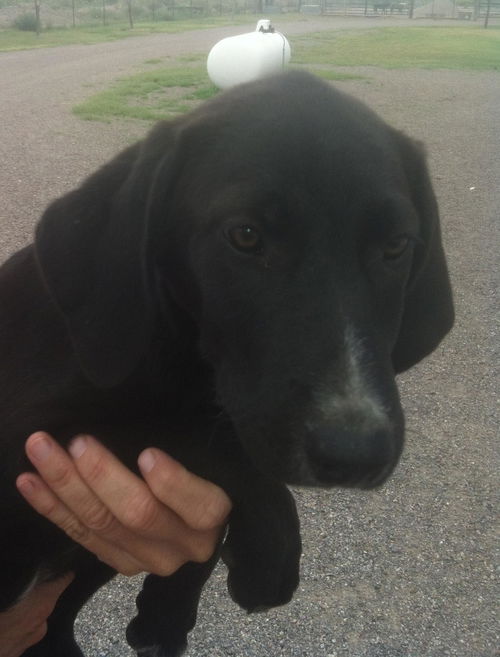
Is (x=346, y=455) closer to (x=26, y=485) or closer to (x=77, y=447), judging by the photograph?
(x=77, y=447)

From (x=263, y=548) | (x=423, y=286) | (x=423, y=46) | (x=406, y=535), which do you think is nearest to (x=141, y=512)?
(x=263, y=548)

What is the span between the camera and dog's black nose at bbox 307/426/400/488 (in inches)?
58.7

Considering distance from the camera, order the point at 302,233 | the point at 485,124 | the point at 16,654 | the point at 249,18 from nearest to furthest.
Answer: the point at 302,233 < the point at 16,654 < the point at 249,18 < the point at 485,124

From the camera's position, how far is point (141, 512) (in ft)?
6.34

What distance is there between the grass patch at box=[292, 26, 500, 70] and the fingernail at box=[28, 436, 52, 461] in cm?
918

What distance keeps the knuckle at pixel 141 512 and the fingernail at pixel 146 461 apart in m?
0.09

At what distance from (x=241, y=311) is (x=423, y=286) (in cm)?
66

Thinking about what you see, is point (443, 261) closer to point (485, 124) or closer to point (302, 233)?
point (302, 233)

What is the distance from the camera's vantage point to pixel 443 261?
2.17 m

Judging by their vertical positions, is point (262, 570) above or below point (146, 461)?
below

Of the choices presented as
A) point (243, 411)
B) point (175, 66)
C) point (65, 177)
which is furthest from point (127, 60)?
point (243, 411)

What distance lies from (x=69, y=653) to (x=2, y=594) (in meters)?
0.50

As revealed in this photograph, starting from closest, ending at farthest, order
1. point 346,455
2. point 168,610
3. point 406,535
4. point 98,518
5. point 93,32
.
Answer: point 346,455 → point 98,518 → point 168,610 → point 406,535 → point 93,32

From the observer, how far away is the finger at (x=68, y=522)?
1.94m
